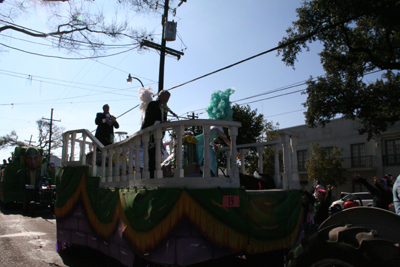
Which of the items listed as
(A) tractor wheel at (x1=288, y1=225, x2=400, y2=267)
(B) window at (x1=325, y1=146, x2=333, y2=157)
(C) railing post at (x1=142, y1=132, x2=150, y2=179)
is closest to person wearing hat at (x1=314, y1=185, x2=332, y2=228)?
(C) railing post at (x1=142, y1=132, x2=150, y2=179)

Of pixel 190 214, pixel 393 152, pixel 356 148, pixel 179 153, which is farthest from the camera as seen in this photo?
pixel 356 148

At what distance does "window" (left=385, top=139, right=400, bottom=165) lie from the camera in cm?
2481

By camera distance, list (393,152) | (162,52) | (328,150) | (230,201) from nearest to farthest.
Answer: (230,201), (162,52), (393,152), (328,150)

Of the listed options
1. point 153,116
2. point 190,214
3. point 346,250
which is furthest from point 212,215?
point 153,116

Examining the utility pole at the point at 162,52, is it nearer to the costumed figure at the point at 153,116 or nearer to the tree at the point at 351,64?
the tree at the point at 351,64

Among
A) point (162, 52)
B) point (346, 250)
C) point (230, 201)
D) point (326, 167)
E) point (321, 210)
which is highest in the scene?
point (162, 52)

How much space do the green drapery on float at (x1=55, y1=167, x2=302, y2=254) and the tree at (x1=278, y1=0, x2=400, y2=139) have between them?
530 inches

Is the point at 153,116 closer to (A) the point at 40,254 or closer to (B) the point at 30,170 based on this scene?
(A) the point at 40,254

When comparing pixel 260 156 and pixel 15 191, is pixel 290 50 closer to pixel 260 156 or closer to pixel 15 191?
pixel 260 156

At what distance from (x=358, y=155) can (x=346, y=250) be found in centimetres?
2799

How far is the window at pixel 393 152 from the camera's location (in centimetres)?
2481

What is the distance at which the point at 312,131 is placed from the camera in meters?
29.9

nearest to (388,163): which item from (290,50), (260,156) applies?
(290,50)

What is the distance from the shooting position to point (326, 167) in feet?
83.9
